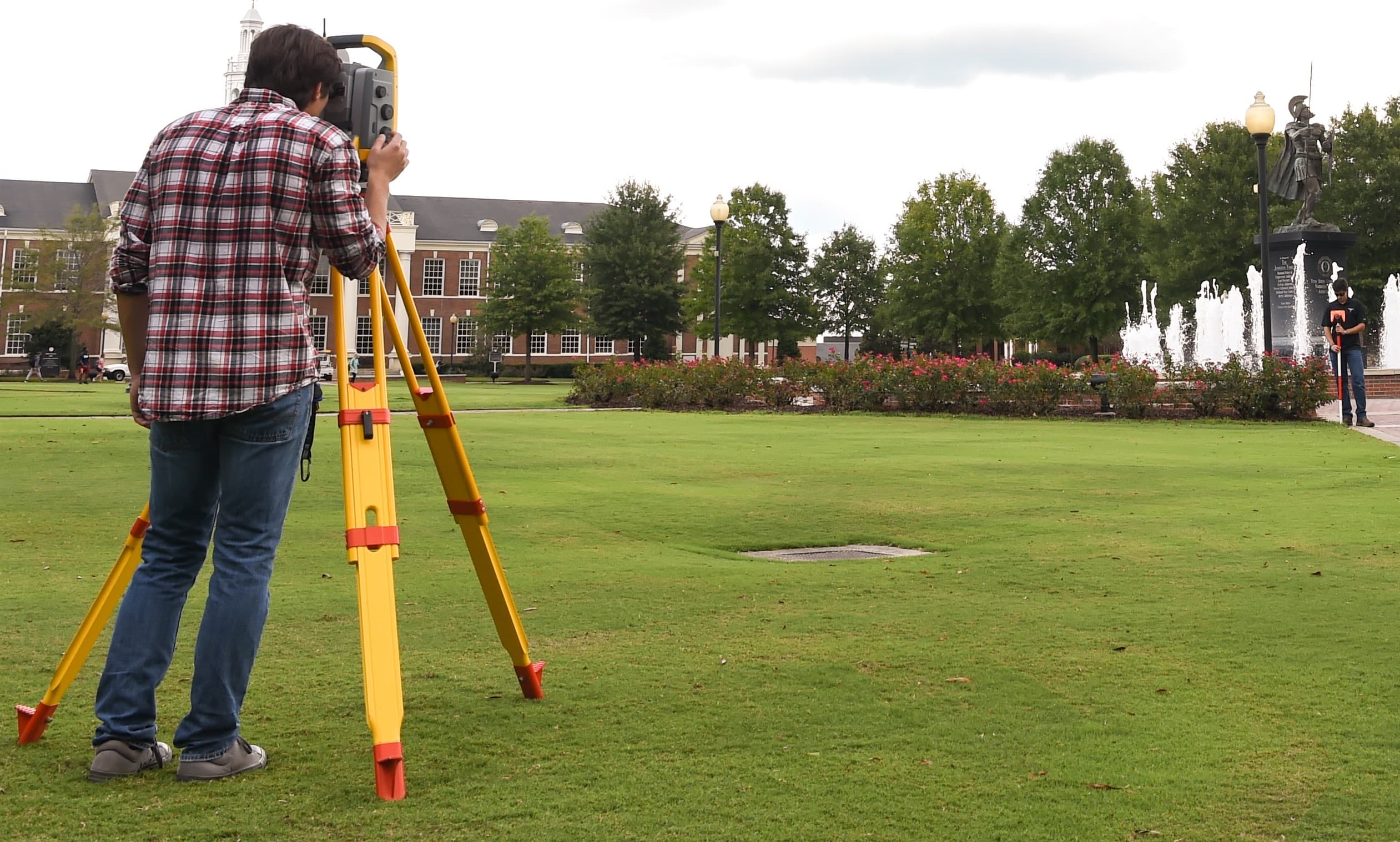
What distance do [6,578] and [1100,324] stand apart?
195 ft

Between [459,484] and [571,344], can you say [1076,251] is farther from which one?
[459,484]

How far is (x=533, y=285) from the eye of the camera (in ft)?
224

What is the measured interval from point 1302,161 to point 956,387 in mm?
10551

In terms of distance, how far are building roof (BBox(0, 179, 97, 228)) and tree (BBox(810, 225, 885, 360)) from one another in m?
42.6

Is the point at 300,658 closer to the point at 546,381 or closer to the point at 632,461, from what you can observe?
the point at 632,461

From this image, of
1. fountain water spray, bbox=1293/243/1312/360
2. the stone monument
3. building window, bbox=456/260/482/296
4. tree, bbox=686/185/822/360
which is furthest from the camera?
building window, bbox=456/260/482/296

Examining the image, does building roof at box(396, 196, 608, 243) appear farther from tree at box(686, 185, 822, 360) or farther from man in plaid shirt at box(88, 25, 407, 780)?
man in plaid shirt at box(88, 25, 407, 780)

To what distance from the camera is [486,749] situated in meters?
3.59

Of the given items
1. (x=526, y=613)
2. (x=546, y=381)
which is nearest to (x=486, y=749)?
(x=526, y=613)

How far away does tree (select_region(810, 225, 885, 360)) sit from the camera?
73938mm

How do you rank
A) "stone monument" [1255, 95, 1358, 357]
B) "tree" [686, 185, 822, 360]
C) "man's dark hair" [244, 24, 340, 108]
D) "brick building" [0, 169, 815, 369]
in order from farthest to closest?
"brick building" [0, 169, 815, 369], "tree" [686, 185, 822, 360], "stone monument" [1255, 95, 1358, 357], "man's dark hair" [244, 24, 340, 108]

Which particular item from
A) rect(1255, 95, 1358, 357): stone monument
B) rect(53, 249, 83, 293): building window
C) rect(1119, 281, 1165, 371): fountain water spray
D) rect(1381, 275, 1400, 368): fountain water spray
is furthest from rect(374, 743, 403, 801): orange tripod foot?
rect(53, 249, 83, 293): building window

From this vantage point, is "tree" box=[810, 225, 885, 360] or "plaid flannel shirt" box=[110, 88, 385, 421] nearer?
"plaid flannel shirt" box=[110, 88, 385, 421]

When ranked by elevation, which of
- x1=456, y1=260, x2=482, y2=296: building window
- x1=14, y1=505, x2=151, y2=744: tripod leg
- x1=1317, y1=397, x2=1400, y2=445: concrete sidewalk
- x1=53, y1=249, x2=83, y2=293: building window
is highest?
x1=456, y1=260, x2=482, y2=296: building window
